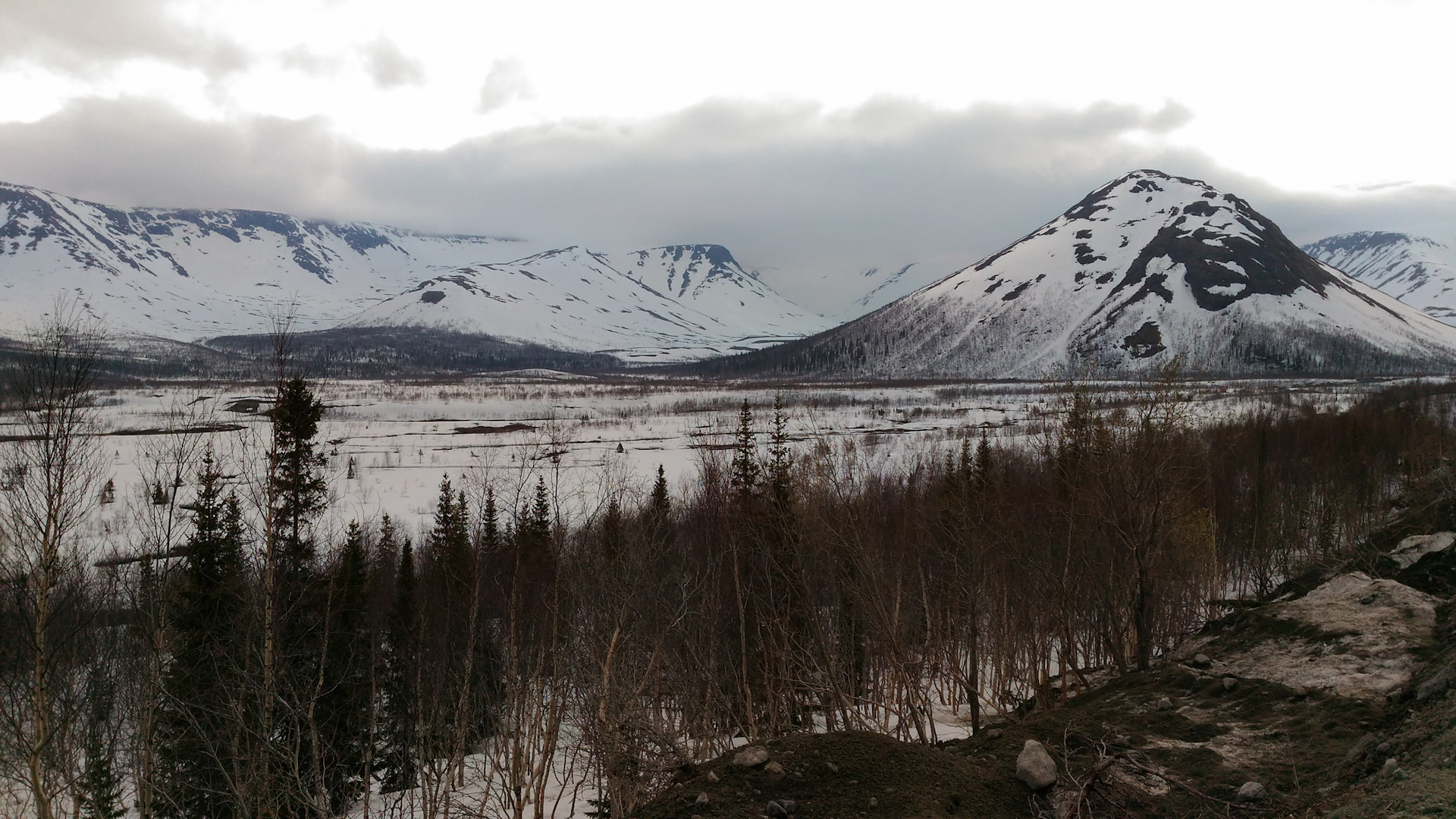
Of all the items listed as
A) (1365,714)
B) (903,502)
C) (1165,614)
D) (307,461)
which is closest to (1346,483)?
(1165,614)

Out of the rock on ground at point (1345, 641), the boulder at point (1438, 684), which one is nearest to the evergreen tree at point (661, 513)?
the rock on ground at point (1345, 641)

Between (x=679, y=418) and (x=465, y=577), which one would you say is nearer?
(x=465, y=577)

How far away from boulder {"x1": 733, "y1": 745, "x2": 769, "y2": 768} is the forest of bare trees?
2.76 feet

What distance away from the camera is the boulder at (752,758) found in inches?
317

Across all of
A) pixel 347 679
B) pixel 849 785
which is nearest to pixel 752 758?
pixel 849 785

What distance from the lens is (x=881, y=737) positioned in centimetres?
874

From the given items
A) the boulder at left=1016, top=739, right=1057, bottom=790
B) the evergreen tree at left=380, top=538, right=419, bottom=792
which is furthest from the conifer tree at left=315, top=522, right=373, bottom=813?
the boulder at left=1016, top=739, right=1057, bottom=790

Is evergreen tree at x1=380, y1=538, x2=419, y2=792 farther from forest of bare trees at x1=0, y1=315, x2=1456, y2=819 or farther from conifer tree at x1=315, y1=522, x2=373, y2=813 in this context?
conifer tree at x1=315, y1=522, x2=373, y2=813

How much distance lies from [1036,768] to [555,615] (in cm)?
1142

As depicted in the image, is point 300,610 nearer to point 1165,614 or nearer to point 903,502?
point 903,502

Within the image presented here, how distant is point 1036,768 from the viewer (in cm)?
848

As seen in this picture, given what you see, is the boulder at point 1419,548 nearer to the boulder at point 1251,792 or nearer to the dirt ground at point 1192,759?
the dirt ground at point 1192,759

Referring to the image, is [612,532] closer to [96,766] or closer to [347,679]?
[347,679]

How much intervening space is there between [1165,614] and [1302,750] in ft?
79.0
